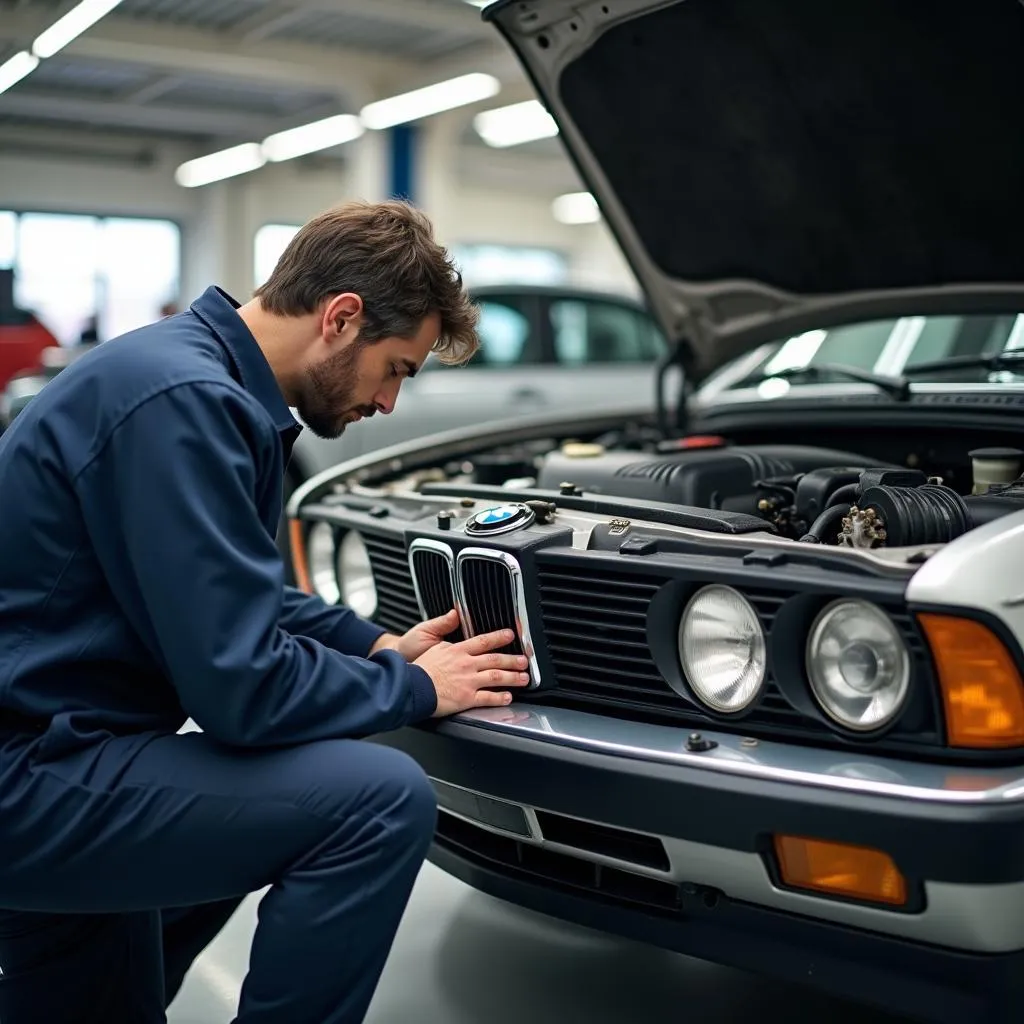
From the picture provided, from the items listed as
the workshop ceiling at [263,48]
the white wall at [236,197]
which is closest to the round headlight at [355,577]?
the workshop ceiling at [263,48]

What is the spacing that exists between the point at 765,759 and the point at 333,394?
2.78 ft

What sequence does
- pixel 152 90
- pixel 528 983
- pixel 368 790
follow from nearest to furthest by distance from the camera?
pixel 368 790
pixel 528 983
pixel 152 90

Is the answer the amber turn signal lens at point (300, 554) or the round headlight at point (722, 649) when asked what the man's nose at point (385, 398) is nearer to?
the round headlight at point (722, 649)

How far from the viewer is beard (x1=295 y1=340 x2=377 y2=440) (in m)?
1.92

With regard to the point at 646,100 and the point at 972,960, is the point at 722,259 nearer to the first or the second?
the point at 646,100

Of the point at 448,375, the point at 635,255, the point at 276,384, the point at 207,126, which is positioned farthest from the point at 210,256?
the point at 276,384

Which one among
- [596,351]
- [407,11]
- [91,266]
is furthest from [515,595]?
[91,266]

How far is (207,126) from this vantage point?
17.4m

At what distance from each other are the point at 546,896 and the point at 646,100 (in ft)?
6.32

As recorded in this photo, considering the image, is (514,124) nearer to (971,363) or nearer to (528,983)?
(971,363)

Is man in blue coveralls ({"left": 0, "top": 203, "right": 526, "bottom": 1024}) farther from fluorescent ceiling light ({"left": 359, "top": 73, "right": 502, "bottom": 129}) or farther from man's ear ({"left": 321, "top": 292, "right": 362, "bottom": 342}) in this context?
fluorescent ceiling light ({"left": 359, "top": 73, "right": 502, "bottom": 129})

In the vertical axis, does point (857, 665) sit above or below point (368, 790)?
above

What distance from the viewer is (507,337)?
23.0 ft

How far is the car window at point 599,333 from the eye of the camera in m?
7.21
